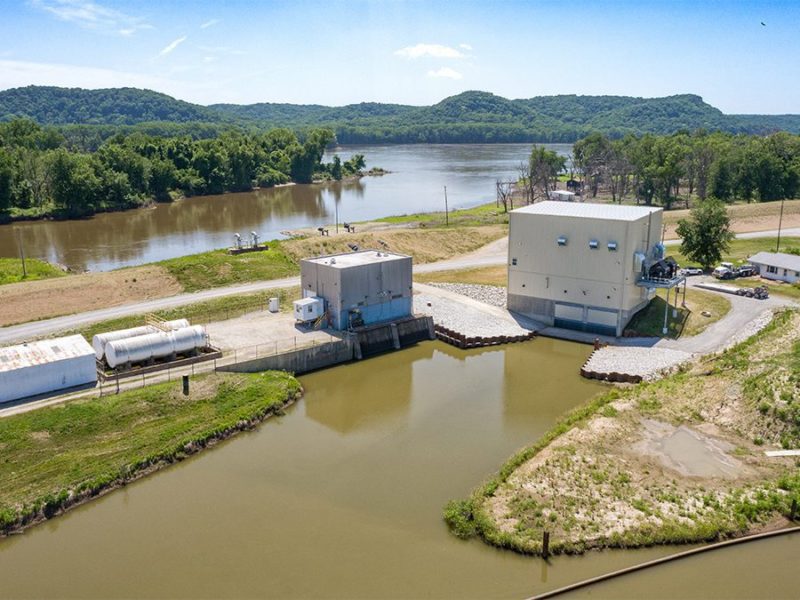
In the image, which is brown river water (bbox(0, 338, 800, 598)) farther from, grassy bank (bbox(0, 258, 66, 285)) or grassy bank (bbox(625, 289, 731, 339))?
grassy bank (bbox(0, 258, 66, 285))

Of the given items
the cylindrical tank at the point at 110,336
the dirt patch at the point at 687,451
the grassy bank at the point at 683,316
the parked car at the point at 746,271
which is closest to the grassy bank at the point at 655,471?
the dirt patch at the point at 687,451

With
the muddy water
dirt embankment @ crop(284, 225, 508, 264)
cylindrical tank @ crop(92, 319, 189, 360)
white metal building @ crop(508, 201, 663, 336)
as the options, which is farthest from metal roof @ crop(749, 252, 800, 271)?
cylindrical tank @ crop(92, 319, 189, 360)

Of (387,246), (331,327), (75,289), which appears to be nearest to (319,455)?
(331,327)

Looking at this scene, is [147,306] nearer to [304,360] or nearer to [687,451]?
[304,360]

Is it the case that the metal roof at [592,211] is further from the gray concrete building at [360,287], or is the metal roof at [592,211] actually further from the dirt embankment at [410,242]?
the dirt embankment at [410,242]

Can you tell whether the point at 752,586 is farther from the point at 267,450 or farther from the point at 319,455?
the point at 267,450

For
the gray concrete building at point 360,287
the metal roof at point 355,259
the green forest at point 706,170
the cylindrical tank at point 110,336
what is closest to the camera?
the cylindrical tank at point 110,336
